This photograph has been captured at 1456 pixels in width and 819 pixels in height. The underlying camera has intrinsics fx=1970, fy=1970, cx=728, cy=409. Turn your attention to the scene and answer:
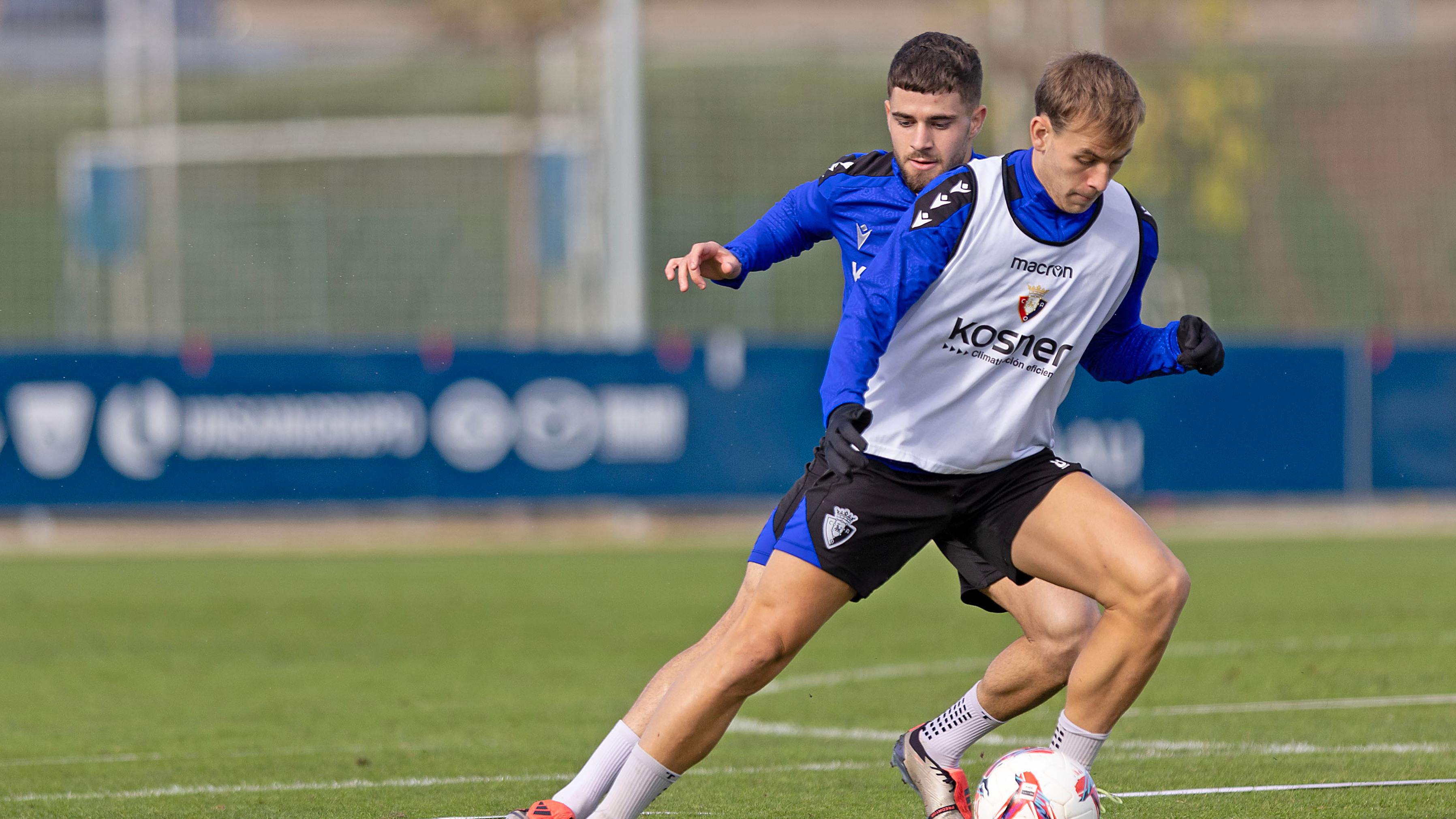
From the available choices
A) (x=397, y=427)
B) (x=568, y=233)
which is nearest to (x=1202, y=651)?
(x=397, y=427)

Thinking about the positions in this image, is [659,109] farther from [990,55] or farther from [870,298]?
[870,298]

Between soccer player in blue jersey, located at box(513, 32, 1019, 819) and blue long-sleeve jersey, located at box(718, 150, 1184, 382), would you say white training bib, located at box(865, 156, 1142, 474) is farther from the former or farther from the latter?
soccer player in blue jersey, located at box(513, 32, 1019, 819)

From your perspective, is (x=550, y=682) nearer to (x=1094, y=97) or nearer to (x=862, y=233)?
(x=862, y=233)

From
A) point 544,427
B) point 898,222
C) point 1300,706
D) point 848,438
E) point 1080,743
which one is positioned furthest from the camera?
point 544,427

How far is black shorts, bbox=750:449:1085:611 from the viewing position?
493 cm

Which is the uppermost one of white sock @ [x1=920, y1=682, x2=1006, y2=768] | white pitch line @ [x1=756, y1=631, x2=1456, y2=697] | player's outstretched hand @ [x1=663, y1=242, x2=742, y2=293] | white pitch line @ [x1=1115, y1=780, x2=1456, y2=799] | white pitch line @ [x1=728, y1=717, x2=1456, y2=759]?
player's outstretched hand @ [x1=663, y1=242, x2=742, y2=293]

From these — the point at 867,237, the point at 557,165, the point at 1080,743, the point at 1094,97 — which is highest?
the point at 557,165

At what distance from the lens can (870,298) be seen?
4805 millimetres

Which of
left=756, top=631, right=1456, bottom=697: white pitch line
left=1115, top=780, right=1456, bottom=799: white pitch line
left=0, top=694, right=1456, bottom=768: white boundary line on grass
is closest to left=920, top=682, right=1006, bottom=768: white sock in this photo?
left=1115, top=780, right=1456, bottom=799: white pitch line

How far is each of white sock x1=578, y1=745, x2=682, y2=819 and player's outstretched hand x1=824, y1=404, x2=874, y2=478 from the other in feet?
2.94

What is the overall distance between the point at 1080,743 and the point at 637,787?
3.84 feet

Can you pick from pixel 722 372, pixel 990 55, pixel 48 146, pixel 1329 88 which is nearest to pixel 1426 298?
pixel 1329 88

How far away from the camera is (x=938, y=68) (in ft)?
18.0

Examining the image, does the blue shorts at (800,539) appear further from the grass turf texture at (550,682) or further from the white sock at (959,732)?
the grass turf texture at (550,682)
